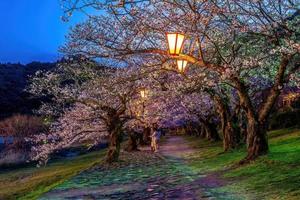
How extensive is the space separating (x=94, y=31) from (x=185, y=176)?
771cm

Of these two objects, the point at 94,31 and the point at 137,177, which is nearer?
the point at 137,177

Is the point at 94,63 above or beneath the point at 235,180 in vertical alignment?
above

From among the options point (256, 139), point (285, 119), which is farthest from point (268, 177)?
point (285, 119)

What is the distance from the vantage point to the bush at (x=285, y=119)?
133ft

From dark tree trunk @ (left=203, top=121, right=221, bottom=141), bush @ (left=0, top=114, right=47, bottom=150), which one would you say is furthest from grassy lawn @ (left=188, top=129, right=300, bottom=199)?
bush @ (left=0, top=114, right=47, bottom=150)

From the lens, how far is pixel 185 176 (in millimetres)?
18250

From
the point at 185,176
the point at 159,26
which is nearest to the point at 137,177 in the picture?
the point at 185,176

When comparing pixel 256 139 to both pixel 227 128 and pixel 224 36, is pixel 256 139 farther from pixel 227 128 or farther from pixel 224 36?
pixel 227 128

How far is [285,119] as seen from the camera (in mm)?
43125

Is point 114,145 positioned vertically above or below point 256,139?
above

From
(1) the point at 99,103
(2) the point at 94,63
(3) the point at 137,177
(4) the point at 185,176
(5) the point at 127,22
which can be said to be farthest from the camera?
(2) the point at 94,63

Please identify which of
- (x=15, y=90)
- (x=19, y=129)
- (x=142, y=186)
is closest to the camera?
(x=142, y=186)

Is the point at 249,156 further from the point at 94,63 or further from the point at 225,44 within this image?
the point at 94,63

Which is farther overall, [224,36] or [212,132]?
[212,132]
